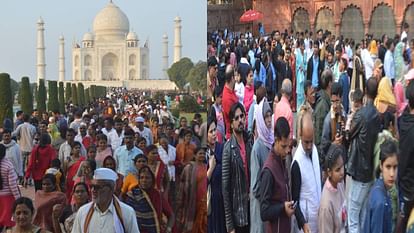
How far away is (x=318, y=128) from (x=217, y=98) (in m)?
0.64

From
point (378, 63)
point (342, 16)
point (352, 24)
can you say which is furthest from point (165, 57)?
point (342, 16)

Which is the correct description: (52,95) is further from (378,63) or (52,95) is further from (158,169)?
(378,63)

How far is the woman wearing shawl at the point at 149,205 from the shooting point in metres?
1.72

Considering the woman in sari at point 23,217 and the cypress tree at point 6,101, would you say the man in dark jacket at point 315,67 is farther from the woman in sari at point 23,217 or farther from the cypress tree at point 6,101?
the woman in sari at point 23,217

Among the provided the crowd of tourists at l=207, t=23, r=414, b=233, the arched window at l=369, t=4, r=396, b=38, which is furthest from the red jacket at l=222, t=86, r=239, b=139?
the arched window at l=369, t=4, r=396, b=38

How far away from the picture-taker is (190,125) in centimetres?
180

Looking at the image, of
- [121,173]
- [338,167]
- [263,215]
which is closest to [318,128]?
[338,167]

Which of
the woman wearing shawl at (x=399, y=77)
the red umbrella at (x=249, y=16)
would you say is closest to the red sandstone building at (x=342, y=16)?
the woman wearing shawl at (x=399, y=77)

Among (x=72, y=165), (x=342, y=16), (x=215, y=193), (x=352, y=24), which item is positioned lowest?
(x=215, y=193)

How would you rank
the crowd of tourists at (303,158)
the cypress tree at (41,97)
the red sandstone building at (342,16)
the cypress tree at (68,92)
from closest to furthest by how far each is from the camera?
the crowd of tourists at (303,158), the cypress tree at (41,97), the cypress tree at (68,92), the red sandstone building at (342,16)

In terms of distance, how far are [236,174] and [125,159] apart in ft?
1.36

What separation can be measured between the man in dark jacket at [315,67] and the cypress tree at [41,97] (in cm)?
138

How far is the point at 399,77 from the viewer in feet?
11.8

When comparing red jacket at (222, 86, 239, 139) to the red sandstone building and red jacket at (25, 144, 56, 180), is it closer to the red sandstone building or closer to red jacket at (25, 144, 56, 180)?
red jacket at (25, 144, 56, 180)
